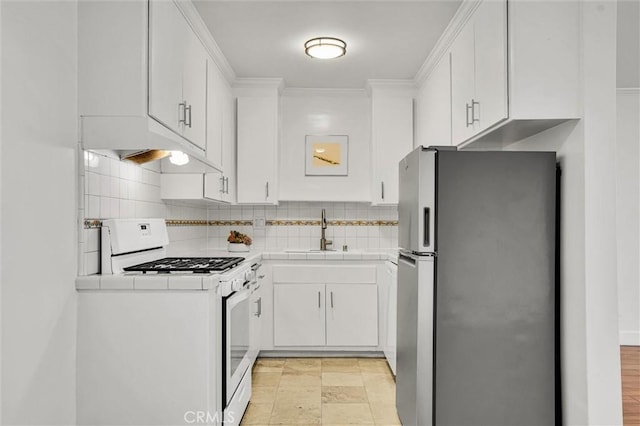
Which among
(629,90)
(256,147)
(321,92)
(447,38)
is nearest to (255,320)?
(256,147)

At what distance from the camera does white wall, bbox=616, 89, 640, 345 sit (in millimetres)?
4227

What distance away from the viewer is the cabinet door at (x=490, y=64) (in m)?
2.10

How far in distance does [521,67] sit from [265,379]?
2623mm

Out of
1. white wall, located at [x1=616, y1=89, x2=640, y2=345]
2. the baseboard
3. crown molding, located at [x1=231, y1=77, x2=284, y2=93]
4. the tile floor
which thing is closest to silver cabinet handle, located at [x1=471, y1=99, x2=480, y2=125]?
the tile floor

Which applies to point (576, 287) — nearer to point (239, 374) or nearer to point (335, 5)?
point (239, 374)

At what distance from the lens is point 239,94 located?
13.4 feet

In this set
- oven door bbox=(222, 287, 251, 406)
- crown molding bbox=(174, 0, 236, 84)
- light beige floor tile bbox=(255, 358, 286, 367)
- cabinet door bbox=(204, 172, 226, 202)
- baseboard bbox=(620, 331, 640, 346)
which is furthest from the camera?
baseboard bbox=(620, 331, 640, 346)

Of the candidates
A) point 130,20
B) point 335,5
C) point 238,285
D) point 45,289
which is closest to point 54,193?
point 45,289

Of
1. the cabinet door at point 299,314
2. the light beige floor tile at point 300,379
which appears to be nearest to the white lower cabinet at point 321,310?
the cabinet door at point 299,314

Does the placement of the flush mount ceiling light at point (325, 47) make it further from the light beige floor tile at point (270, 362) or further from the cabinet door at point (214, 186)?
the light beige floor tile at point (270, 362)

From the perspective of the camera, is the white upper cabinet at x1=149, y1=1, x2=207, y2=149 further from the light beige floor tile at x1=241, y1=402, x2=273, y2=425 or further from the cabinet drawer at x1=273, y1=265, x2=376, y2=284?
the light beige floor tile at x1=241, y1=402, x2=273, y2=425

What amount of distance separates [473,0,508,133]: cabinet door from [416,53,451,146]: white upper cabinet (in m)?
0.60

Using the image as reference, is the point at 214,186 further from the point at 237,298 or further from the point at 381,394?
the point at 381,394

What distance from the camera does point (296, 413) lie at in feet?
8.90
